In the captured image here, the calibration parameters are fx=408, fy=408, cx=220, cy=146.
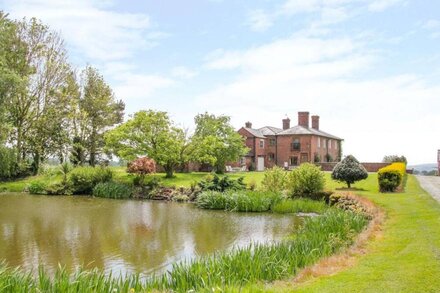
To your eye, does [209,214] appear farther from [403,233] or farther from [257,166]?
[257,166]

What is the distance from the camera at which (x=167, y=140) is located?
1258 inches

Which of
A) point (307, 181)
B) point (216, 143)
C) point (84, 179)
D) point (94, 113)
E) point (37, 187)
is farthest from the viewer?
point (94, 113)

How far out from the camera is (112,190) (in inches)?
1069

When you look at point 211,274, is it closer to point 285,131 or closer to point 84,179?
point 84,179

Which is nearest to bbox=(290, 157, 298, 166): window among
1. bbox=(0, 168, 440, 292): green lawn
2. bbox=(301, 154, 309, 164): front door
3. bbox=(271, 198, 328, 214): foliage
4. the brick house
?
the brick house

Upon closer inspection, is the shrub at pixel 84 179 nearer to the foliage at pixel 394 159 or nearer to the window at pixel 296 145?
the window at pixel 296 145

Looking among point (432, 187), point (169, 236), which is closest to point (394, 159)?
point (432, 187)

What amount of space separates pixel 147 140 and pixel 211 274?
2613 cm

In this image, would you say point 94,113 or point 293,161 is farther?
point 293,161

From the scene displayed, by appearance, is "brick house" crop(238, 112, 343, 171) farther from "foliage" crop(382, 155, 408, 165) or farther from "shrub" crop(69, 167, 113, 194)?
"shrub" crop(69, 167, 113, 194)

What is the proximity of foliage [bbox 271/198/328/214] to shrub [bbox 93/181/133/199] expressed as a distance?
11.4 m

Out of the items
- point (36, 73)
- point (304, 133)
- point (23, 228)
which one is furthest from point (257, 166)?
point (23, 228)

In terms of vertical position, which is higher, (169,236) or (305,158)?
(305,158)

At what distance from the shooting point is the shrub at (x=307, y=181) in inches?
821
